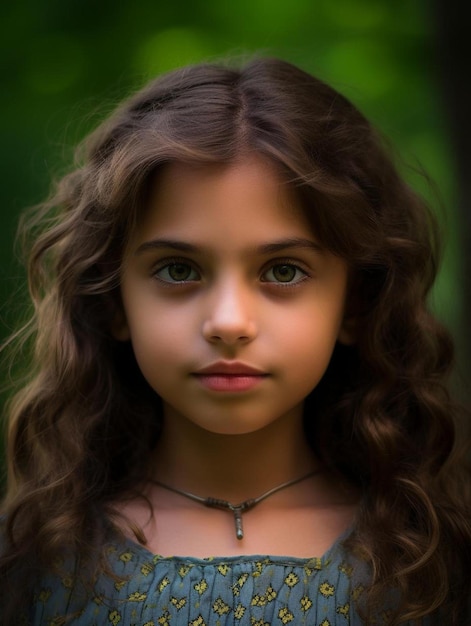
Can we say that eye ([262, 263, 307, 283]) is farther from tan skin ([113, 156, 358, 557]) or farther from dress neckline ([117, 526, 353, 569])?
dress neckline ([117, 526, 353, 569])

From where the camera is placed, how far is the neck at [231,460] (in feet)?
6.64

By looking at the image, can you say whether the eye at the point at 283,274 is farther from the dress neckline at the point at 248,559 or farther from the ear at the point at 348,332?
the dress neckline at the point at 248,559

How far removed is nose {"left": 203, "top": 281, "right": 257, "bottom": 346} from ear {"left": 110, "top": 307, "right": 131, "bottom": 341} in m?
0.33

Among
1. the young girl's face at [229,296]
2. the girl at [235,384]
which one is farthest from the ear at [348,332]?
the young girl's face at [229,296]

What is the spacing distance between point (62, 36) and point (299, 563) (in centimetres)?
233

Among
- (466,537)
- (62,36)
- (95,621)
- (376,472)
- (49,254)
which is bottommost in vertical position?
(95,621)

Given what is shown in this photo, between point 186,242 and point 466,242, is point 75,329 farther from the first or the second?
point 466,242

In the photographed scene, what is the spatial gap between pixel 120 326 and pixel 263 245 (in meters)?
0.43

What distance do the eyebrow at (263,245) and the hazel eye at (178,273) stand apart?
4cm

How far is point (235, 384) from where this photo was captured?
5.97ft

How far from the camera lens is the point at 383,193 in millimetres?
2080

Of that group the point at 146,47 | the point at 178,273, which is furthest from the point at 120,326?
the point at 146,47

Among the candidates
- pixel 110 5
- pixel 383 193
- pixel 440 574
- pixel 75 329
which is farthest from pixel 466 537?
pixel 110 5

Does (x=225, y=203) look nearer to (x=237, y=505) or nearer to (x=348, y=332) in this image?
(x=348, y=332)
